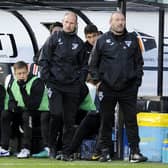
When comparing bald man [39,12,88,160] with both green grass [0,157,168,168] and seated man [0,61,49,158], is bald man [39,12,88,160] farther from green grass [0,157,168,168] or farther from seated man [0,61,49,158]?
seated man [0,61,49,158]

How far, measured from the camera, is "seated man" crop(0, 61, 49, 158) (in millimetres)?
10987

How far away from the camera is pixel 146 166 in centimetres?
980

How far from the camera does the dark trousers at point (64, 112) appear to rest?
10219mm

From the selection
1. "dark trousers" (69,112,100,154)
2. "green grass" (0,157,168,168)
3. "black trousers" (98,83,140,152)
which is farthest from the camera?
"dark trousers" (69,112,100,154)

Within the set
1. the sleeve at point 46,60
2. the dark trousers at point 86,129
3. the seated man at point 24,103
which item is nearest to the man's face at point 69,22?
the sleeve at point 46,60

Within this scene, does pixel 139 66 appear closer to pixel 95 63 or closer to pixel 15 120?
pixel 95 63

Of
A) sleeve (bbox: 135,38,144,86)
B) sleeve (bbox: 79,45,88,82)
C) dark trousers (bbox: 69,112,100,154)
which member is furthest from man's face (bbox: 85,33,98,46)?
dark trousers (bbox: 69,112,100,154)

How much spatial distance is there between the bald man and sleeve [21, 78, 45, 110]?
0.72 meters

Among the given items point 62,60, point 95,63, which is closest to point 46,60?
point 62,60

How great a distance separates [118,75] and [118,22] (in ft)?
2.18

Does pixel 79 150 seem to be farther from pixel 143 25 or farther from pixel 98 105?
pixel 143 25

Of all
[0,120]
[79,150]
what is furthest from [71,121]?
[0,120]

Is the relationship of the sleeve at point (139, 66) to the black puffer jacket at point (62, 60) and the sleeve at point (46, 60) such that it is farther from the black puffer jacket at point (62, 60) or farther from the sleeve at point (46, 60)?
the sleeve at point (46, 60)

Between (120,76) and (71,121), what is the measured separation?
911mm
